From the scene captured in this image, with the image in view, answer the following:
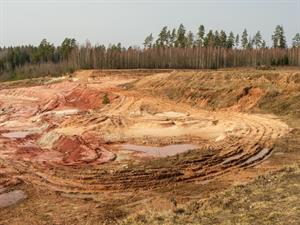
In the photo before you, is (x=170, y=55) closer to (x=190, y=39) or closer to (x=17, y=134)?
(x=190, y=39)

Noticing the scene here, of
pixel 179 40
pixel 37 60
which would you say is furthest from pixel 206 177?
pixel 37 60

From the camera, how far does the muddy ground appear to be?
1470 cm

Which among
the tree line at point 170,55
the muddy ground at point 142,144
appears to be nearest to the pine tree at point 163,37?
the tree line at point 170,55

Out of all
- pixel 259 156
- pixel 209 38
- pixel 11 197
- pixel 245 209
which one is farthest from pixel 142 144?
pixel 209 38

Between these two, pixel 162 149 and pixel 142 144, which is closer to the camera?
pixel 162 149

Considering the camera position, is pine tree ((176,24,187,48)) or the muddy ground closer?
the muddy ground

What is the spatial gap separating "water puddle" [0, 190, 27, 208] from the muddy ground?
0.04 metres

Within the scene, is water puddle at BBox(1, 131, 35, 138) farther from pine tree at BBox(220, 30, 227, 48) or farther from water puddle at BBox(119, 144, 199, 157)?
pine tree at BBox(220, 30, 227, 48)

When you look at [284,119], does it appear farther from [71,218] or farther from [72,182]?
[71,218]

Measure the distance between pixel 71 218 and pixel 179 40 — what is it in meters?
85.8

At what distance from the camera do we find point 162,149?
2211 cm

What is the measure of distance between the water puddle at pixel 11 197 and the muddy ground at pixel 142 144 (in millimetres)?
37

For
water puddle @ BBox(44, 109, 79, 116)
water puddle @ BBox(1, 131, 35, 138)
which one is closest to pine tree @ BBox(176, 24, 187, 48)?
water puddle @ BBox(44, 109, 79, 116)

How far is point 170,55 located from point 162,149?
57.0 metres
